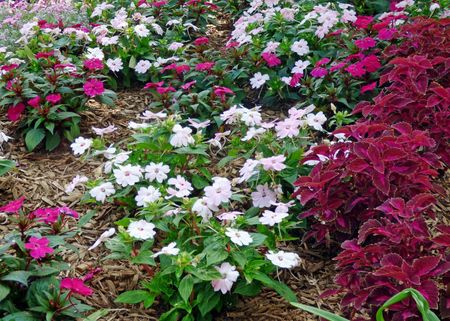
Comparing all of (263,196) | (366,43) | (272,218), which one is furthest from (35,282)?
(366,43)

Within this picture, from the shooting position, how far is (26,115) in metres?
3.46

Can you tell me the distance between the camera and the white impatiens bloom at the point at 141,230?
2250 millimetres

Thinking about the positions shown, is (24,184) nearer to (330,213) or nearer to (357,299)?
(330,213)

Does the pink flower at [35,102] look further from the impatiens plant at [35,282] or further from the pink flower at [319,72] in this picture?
the pink flower at [319,72]

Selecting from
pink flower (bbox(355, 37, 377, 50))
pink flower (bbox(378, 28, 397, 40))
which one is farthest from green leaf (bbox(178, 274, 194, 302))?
pink flower (bbox(378, 28, 397, 40))

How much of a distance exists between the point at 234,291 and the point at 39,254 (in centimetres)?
72

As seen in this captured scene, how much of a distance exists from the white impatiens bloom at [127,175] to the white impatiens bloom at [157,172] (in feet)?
0.15


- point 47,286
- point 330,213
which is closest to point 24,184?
point 47,286

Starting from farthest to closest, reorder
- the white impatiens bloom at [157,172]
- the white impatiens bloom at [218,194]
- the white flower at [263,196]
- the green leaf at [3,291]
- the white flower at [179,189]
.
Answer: the white impatiens bloom at [157,172] < the white flower at [263,196] < the white flower at [179,189] < the white impatiens bloom at [218,194] < the green leaf at [3,291]

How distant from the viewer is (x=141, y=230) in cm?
229

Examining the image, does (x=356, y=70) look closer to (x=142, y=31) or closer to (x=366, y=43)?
(x=366, y=43)

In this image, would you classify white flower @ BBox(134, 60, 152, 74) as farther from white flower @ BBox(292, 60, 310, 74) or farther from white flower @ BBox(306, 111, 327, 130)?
white flower @ BBox(306, 111, 327, 130)

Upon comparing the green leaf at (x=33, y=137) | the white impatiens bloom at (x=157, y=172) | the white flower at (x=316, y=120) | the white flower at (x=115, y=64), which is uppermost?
the white flower at (x=316, y=120)

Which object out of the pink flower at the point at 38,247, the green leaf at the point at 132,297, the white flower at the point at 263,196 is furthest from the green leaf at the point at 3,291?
the white flower at the point at 263,196
